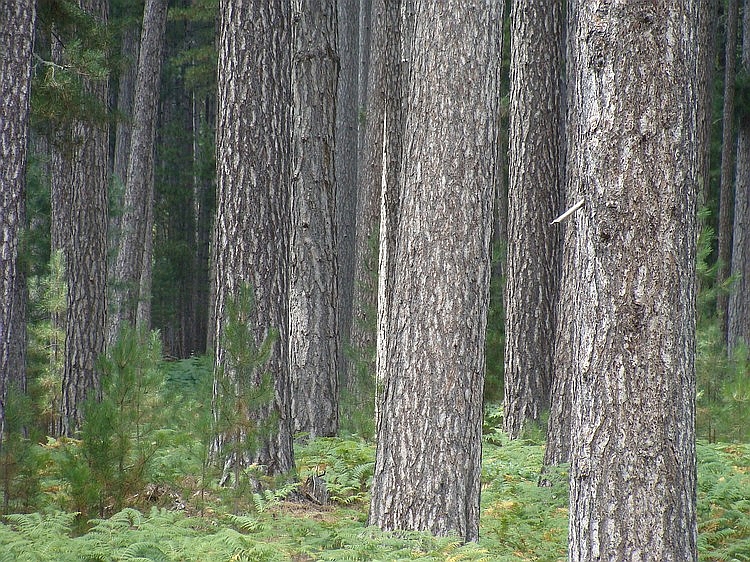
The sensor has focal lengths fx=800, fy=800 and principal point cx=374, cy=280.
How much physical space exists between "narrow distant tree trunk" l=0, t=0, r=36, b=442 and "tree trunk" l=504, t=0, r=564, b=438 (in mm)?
5245

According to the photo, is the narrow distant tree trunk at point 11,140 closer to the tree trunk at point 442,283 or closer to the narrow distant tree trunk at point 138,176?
the tree trunk at point 442,283

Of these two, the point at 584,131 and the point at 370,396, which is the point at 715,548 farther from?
the point at 370,396

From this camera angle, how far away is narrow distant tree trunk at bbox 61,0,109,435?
33.0 feet

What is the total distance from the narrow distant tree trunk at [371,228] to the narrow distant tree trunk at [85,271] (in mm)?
3385

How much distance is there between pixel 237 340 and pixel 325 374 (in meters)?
3.25

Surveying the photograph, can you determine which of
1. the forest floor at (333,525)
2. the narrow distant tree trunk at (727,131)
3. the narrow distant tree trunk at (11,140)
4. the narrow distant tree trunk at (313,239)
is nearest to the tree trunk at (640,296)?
the forest floor at (333,525)

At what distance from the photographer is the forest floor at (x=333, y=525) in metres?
4.70

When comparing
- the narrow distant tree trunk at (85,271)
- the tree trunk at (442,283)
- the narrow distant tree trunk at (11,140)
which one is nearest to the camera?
the tree trunk at (442,283)

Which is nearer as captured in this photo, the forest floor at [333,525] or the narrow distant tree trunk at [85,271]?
the forest floor at [333,525]

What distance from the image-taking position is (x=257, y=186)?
6785 millimetres

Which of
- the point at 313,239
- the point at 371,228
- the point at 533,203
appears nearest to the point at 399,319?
the point at 313,239

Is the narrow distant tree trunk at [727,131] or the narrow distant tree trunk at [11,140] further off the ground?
the narrow distant tree trunk at [727,131]

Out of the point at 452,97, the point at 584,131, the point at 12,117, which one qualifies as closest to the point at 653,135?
the point at 584,131

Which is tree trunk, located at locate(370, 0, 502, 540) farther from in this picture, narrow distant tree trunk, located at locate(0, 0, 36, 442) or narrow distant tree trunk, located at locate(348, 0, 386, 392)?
narrow distant tree trunk, located at locate(348, 0, 386, 392)
